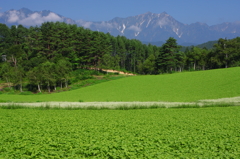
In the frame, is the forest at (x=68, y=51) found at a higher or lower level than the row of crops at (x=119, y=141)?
higher

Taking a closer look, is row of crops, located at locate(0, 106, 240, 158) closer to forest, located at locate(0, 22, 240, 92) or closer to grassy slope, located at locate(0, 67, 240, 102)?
grassy slope, located at locate(0, 67, 240, 102)

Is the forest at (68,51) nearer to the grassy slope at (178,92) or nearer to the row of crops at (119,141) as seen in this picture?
the grassy slope at (178,92)

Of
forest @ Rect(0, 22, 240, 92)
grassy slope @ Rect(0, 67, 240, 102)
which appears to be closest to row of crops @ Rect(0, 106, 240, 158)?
grassy slope @ Rect(0, 67, 240, 102)

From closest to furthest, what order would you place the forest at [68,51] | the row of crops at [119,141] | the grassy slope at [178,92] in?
the row of crops at [119,141]
the grassy slope at [178,92]
the forest at [68,51]

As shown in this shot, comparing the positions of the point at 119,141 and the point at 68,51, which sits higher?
the point at 68,51

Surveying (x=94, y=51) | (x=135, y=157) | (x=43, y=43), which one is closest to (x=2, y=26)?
(x=43, y=43)

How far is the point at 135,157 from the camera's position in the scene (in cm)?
705

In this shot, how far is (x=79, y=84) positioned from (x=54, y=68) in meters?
8.79

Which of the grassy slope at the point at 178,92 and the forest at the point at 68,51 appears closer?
the grassy slope at the point at 178,92

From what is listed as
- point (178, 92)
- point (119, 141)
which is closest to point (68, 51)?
point (178, 92)

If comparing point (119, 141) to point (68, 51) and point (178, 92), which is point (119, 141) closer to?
point (178, 92)

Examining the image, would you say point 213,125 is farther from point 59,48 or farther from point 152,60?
point 152,60

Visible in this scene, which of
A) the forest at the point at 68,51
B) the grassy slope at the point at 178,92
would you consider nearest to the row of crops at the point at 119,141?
the grassy slope at the point at 178,92

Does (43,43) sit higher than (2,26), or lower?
lower
